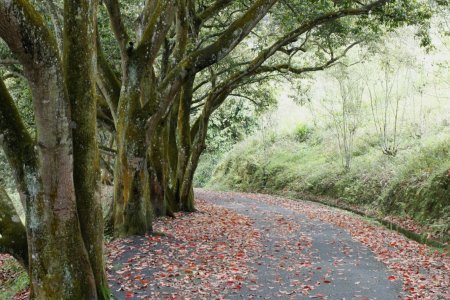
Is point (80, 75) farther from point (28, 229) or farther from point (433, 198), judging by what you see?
point (433, 198)

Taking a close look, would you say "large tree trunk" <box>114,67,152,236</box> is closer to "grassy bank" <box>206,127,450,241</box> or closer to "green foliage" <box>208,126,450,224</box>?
"grassy bank" <box>206,127,450,241</box>

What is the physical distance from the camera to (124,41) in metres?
10.8

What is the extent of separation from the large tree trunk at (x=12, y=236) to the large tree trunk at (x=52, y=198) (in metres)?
0.53

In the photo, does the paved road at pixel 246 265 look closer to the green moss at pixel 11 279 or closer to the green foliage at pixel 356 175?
the green moss at pixel 11 279

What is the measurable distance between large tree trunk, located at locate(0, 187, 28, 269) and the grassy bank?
1140 cm

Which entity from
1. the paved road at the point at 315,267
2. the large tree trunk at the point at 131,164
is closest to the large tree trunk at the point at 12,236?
the paved road at the point at 315,267

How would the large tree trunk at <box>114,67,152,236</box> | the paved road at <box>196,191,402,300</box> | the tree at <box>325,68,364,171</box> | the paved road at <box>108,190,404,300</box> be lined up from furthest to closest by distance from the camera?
the tree at <box>325,68,364,171</box>
the large tree trunk at <box>114,67,152,236</box>
the paved road at <box>196,191,402,300</box>
the paved road at <box>108,190,404,300</box>

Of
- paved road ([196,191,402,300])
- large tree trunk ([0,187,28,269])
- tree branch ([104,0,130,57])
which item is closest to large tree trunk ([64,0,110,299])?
large tree trunk ([0,187,28,269])

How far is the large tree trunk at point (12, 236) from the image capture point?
6.59m

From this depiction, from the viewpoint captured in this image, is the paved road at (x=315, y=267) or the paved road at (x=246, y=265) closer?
the paved road at (x=246, y=265)

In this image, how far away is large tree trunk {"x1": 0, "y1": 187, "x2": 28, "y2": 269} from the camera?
21.6ft

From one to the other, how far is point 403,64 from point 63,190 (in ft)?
63.8

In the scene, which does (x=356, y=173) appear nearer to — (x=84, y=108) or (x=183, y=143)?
(x=183, y=143)

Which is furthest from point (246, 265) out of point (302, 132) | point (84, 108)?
point (302, 132)
